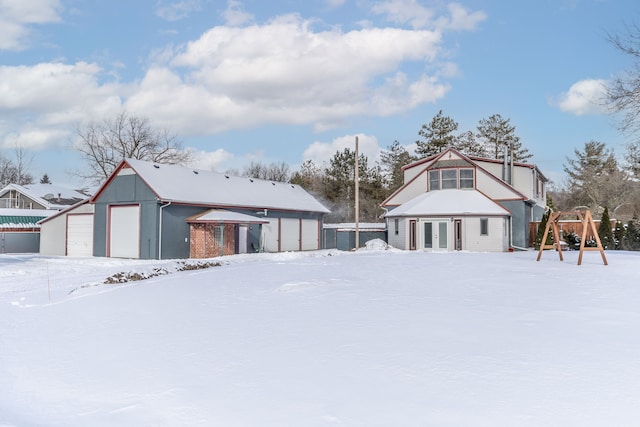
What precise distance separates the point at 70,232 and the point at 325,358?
26.7 meters

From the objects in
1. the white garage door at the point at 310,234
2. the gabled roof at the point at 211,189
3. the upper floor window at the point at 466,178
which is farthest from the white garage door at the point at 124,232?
the upper floor window at the point at 466,178

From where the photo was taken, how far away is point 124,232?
84.1 ft

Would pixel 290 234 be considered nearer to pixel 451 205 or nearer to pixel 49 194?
pixel 451 205

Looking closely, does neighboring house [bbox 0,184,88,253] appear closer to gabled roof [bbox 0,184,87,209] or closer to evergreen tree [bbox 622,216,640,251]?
gabled roof [bbox 0,184,87,209]

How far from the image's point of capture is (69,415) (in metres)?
4.31

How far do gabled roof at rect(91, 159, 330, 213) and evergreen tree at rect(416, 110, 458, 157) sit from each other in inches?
852

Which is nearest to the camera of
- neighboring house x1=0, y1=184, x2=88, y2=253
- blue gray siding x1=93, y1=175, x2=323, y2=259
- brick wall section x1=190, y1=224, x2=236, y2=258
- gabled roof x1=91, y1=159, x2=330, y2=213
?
blue gray siding x1=93, y1=175, x2=323, y2=259

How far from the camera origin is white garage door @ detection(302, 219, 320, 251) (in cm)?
3422

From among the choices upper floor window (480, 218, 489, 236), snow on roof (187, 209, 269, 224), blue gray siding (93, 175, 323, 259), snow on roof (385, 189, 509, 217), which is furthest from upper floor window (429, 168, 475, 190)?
blue gray siding (93, 175, 323, 259)

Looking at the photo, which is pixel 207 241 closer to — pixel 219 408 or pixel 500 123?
pixel 219 408

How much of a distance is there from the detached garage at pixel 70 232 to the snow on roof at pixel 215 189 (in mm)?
4635

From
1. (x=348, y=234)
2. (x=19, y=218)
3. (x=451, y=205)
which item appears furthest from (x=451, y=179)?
(x=19, y=218)

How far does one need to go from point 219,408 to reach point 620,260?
1764 cm

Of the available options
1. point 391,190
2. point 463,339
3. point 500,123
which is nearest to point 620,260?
point 463,339
